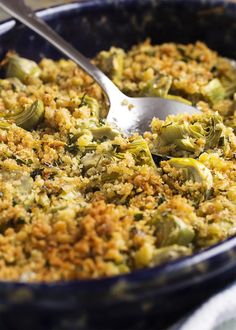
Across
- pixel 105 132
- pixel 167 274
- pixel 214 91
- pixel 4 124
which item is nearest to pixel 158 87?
pixel 214 91

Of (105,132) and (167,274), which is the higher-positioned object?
(167,274)

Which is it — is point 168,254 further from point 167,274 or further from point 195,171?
point 195,171

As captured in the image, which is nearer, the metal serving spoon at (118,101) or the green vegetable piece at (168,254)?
the green vegetable piece at (168,254)

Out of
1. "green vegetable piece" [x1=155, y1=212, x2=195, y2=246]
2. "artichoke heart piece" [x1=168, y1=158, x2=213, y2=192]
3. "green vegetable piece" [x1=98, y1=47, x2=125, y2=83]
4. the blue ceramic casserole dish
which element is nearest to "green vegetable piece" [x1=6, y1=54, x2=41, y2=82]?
"green vegetable piece" [x1=98, y1=47, x2=125, y2=83]

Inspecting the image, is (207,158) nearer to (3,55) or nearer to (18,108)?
(18,108)

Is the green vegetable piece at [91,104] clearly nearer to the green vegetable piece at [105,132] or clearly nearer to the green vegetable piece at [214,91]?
the green vegetable piece at [105,132]

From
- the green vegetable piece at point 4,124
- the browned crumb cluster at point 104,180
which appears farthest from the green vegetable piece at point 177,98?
the green vegetable piece at point 4,124

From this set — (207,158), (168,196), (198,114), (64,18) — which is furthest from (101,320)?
(64,18)
